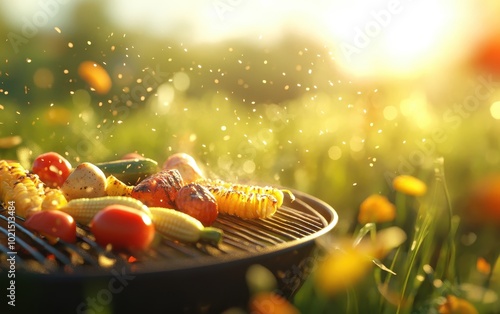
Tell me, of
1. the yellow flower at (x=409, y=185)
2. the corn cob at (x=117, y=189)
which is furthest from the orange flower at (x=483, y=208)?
the corn cob at (x=117, y=189)

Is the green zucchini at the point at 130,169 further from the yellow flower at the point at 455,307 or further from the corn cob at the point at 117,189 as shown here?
the yellow flower at the point at 455,307

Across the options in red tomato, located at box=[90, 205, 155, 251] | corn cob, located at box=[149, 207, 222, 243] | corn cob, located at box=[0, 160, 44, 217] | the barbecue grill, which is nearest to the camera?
the barbecue grill

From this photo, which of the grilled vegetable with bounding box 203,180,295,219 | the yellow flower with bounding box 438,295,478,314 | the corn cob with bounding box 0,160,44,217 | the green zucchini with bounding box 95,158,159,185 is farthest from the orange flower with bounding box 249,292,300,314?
the green zucchini with bounding box 95,158,159,185

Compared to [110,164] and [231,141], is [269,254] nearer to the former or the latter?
[110,164]

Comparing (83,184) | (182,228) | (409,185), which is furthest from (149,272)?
(409,185)

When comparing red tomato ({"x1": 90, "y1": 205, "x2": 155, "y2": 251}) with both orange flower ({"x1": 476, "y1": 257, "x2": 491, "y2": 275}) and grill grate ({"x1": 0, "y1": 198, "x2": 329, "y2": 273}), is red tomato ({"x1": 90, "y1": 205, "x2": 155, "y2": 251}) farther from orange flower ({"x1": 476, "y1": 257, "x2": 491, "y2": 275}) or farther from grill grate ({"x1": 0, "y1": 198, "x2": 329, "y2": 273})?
orange flower ({"x1": 476, "y1": 257, "x2": 491, "y2": 275})

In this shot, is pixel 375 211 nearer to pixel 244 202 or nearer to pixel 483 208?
pixel 483 208

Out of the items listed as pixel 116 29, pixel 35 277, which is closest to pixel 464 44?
pixel 35 277
